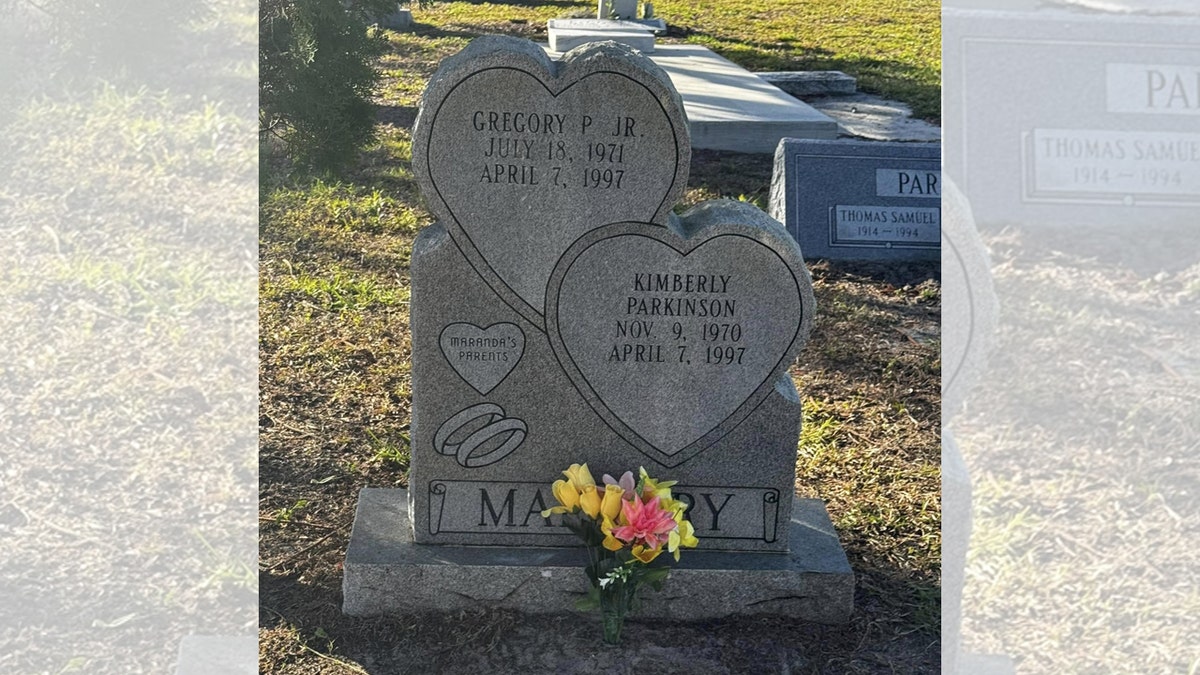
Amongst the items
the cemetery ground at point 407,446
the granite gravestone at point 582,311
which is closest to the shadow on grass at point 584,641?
the cemetery ground at point 407,446

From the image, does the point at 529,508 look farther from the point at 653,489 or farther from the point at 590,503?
the point at 653,489

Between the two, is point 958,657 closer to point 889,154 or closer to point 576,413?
point 576,413

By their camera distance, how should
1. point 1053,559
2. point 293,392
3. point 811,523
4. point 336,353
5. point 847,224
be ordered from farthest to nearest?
1. point 847,224
2. point 336,353
3. point 293,392
4. point 1053,559
5. point 811,523

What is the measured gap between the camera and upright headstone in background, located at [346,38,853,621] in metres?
3.31

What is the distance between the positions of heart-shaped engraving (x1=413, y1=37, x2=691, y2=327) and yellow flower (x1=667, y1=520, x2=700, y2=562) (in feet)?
2.40

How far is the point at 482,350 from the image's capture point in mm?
3443

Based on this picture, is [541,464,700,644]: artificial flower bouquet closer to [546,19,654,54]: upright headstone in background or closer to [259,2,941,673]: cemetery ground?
[259,2,941,673]: cemetery ground

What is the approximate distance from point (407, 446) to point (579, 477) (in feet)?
4.07

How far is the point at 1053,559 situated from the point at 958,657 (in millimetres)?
743

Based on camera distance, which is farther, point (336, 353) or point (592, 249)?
point (336, 353)

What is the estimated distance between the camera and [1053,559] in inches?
160

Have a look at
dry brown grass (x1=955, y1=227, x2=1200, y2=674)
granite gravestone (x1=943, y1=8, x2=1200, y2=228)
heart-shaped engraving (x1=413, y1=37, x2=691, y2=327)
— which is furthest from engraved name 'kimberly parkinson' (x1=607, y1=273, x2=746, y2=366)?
granite gravestone (x1=943, y1=8, x2=1200, y2=228)

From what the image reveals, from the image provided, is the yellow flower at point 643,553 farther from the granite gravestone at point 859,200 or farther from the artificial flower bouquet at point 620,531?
the granite gravestone at point 859,200

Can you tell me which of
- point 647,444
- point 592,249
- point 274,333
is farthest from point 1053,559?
point 274,333
